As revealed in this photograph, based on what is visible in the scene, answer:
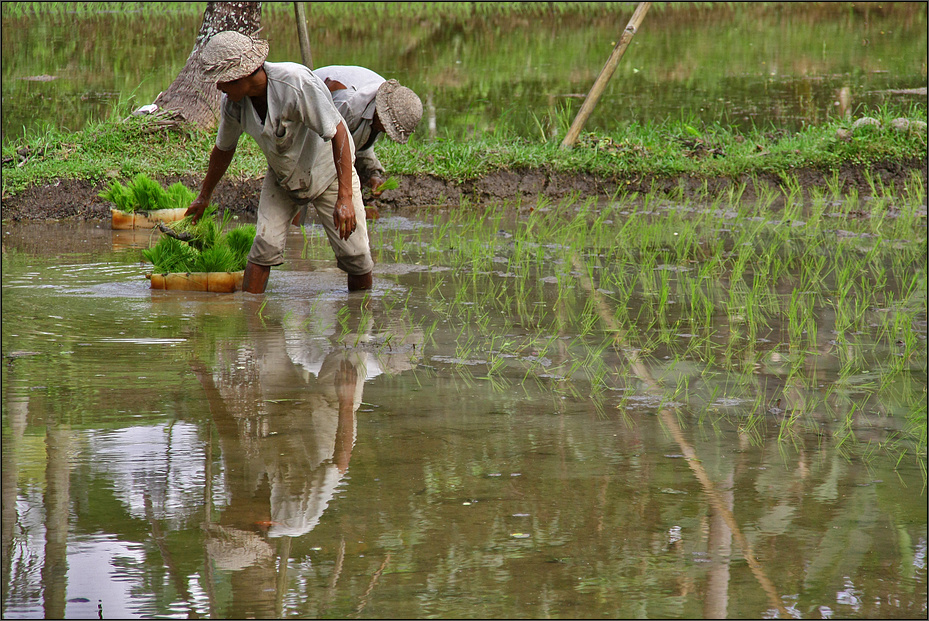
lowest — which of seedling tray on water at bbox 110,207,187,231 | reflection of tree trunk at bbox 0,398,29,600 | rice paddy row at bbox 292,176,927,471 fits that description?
reflection of tree trunk at bbox 0,398,29,600

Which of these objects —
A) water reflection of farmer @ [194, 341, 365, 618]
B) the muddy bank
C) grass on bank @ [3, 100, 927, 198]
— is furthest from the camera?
grass on bank @ [3, 100, 927, 198]

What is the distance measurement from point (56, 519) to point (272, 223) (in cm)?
252

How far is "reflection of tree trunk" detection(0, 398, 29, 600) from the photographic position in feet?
7.39

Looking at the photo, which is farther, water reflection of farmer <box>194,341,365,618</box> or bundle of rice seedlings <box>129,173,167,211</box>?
bundle of rice seedlings <box>129,173,167,211</box>

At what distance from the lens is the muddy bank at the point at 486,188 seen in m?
6.71

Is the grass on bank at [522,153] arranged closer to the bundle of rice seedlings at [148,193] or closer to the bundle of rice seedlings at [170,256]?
the bundle of rice seedlings at [148,193]

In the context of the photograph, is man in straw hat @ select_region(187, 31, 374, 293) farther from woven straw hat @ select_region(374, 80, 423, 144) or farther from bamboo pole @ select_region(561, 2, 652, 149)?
bamboo pole @ select_region(561, 2, 652, 149)

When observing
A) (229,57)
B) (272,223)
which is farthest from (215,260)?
(229,57)

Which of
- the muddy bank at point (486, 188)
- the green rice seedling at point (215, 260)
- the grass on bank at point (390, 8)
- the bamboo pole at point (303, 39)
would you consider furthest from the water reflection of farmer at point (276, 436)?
the grass on bank at point (390, 8)

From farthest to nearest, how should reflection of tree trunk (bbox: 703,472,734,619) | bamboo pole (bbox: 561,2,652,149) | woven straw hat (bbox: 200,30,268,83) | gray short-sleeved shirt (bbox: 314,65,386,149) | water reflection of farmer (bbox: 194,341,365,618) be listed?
bamboo pole (bbox: 561,2,652,149) < gray short-sleeved shirt (bbox: 314,65,386,149) < woven straw hat (bbox: 200,30,268,83) < water reflection of farmer (bbox: 194,341,365,618) < reflection of tree trunk (bbox: 703,472,734,619)

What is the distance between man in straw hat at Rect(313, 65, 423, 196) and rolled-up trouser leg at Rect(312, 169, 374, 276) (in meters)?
0.53

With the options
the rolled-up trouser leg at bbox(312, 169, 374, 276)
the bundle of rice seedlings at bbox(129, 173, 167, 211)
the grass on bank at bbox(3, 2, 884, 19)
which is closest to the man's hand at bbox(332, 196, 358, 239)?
the rolled-up trouser leg at bbox(312, 169, 374, 276)

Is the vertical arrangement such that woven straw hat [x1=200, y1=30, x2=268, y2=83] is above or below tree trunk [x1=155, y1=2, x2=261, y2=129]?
below

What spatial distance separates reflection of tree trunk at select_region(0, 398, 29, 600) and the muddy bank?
3.67m
